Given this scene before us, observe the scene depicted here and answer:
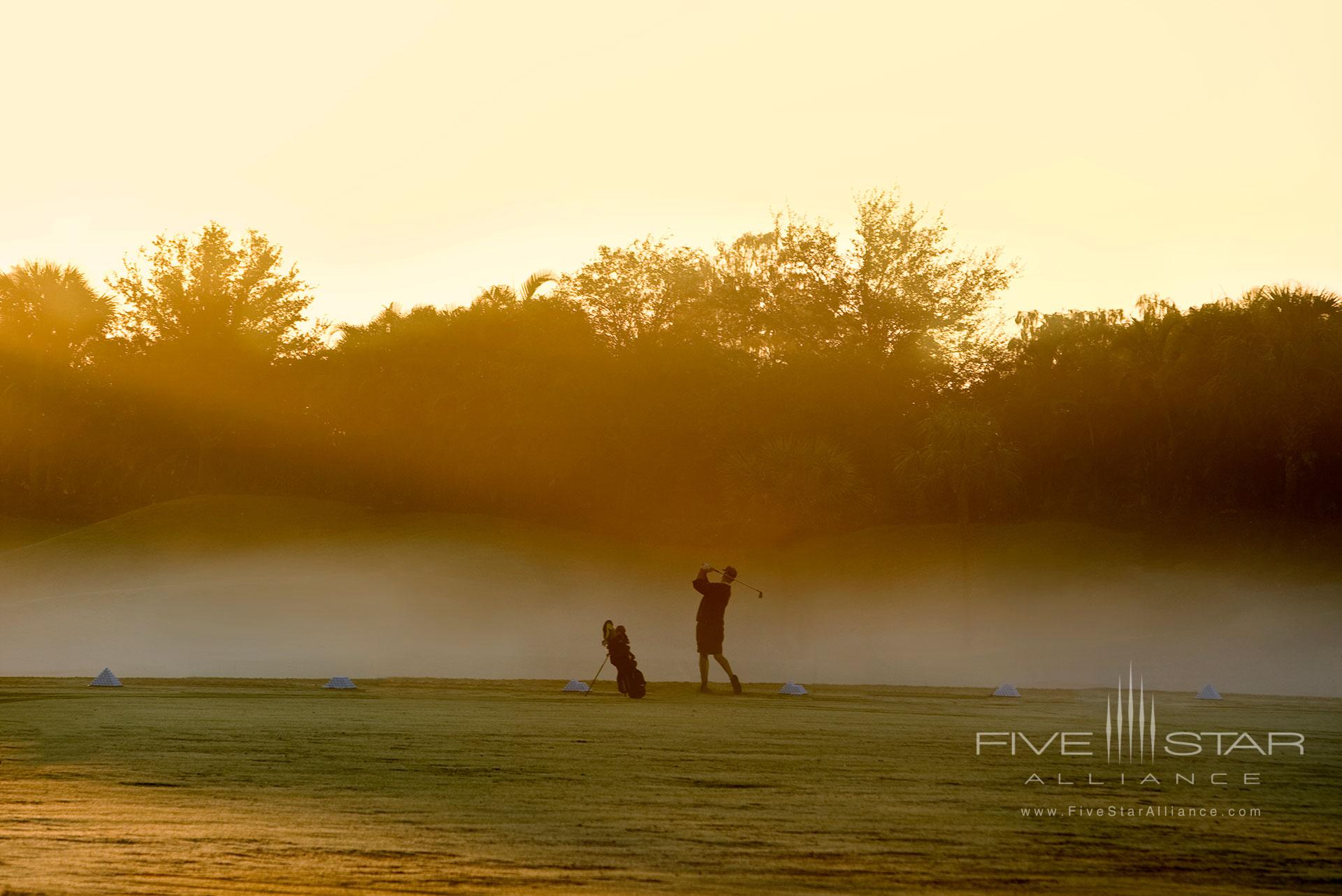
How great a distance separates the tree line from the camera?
43.3 metres

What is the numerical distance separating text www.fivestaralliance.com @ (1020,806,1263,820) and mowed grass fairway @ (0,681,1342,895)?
0.14 m

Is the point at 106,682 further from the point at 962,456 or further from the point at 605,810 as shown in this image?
the point at 962,456

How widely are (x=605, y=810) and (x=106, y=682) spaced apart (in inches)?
616

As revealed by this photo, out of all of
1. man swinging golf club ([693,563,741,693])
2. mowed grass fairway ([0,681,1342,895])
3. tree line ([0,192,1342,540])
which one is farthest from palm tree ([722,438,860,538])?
mowed grass fairway ([0,681,1342,895])

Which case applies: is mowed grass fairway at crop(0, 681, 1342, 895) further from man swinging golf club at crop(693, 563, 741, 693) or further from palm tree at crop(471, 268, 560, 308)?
palm tree at crop(471, 268, 560, 308)

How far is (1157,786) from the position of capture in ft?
33.7

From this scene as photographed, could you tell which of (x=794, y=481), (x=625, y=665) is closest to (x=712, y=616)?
(x=625, y=665)

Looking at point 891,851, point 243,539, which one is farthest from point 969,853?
point 243,539

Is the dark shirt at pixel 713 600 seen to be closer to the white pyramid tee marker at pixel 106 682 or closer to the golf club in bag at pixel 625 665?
the golf club in bag at pixel 625 665

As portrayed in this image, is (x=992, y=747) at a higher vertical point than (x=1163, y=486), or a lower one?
lower

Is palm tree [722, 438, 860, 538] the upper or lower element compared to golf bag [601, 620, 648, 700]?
upper

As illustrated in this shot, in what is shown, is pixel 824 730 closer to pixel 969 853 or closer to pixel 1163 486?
pixel 969 853

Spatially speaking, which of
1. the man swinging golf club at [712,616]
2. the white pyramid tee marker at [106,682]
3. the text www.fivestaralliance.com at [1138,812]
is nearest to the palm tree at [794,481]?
the man swinging golf club at [712,616]

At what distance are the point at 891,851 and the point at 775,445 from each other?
3624 cm
